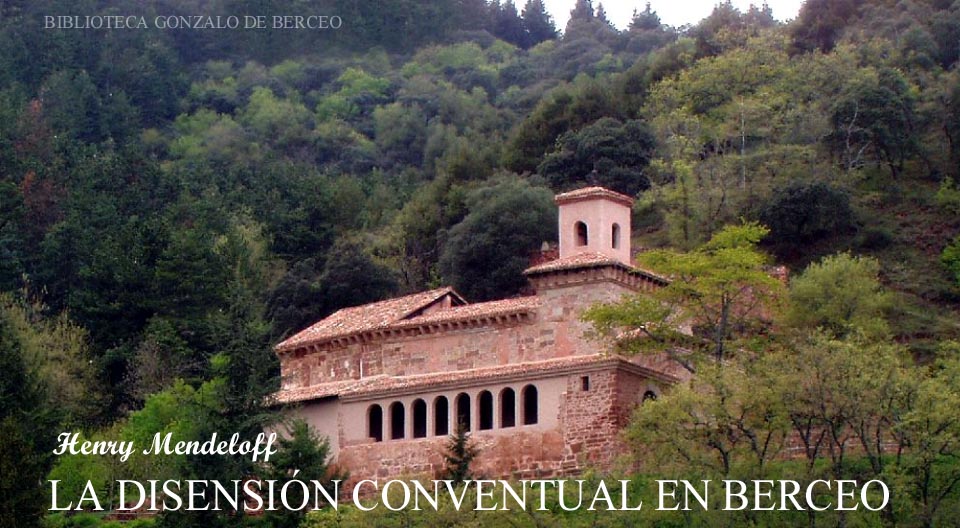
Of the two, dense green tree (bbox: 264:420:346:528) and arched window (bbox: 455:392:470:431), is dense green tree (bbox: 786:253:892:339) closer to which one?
arched window (bbox: 455:392:470:431)

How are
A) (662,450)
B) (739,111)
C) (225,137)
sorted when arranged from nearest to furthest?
(662,450) < (739,111) < (225,137)

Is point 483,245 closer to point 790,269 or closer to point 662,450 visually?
point 790,269

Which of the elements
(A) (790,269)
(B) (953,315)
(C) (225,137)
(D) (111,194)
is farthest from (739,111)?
(C) (225,137)

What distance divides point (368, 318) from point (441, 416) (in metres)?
5.99

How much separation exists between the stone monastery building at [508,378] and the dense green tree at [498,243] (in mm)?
16052

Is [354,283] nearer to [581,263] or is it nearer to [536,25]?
[581,263]

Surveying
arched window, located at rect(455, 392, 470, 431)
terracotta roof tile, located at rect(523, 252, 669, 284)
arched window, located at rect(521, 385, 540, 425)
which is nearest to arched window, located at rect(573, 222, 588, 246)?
terracotta roof tile, located at rect(523, 252, 669, 284)

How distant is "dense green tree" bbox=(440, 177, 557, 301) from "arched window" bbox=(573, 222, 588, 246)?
18.0m

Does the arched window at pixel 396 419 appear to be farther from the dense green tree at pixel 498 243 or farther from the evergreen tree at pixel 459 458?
the dense green tree at pixel 498 243

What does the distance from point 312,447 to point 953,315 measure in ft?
85.0

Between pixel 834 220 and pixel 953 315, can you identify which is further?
pixel 834 220

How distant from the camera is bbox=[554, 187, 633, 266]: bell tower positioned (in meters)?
65.5

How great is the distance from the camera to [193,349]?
8362cm

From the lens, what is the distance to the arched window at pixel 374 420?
66.0 meters
